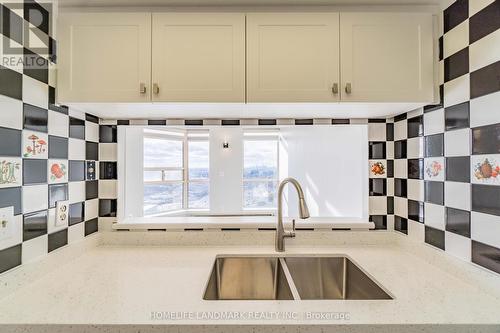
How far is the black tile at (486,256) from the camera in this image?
35.9 inches

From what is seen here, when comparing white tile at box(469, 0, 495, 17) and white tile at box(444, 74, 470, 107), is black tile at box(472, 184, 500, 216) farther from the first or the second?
white tile at box(469, 0, 495, 17)

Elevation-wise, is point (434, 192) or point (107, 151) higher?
point (107, 151)

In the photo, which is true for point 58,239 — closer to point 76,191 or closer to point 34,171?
point 76,191

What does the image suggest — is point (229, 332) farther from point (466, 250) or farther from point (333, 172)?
point (333, 172)

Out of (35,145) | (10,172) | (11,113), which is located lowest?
(10,172)

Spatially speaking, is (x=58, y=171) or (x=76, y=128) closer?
(x=58, y=171)

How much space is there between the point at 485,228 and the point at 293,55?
1.06m

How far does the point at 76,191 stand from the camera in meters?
1.33

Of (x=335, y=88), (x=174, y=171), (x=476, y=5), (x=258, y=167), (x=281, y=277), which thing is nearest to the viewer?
(x=476, y=5)

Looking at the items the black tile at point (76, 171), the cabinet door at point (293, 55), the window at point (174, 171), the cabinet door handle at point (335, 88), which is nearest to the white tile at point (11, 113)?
the black tile at point (76, 171)

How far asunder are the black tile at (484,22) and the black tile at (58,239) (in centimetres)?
205

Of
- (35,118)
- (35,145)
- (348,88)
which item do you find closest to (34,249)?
(35,145)

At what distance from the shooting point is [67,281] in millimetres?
1021

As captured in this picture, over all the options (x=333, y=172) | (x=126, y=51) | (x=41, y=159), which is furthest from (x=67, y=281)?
(x=333, y=172)
